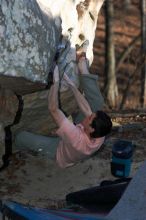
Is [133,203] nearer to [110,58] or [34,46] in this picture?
[34,46]

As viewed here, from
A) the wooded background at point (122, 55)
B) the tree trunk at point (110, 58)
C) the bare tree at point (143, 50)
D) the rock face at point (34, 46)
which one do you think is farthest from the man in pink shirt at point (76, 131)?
the tree trunk at point (110, 58)

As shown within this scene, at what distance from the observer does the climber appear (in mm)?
6570

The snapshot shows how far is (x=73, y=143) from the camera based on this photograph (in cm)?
658

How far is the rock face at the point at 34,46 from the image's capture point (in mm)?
5598

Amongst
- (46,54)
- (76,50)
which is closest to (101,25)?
(76,50)

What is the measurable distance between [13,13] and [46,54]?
0.57m

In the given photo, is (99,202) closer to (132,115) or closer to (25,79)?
(25,79)

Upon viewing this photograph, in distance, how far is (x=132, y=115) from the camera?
1008 centimetres

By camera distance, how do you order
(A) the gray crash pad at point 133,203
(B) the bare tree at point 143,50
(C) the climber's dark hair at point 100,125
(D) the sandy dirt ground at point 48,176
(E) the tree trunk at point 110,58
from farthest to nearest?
(E) the tree trunk at point 110,58 < (B) the bare tree at point 143,50 < (D) the sandy dirt ground at point 48,176 < (C) the climber's dark hair at point 100,125 < (A) the gray crash pad at point 133,203

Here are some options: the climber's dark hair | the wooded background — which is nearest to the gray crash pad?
the climber's dark hair

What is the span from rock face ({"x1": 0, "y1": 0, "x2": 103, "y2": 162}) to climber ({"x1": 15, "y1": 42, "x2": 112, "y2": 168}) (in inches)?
6.5

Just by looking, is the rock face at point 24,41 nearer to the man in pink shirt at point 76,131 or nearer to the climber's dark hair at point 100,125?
the man in pink shirt at point 76,131

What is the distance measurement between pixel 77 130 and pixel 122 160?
91 cm

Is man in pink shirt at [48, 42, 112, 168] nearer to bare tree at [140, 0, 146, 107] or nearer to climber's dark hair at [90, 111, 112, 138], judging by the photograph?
climber's dark hair at [90, 111, 112, 138]
